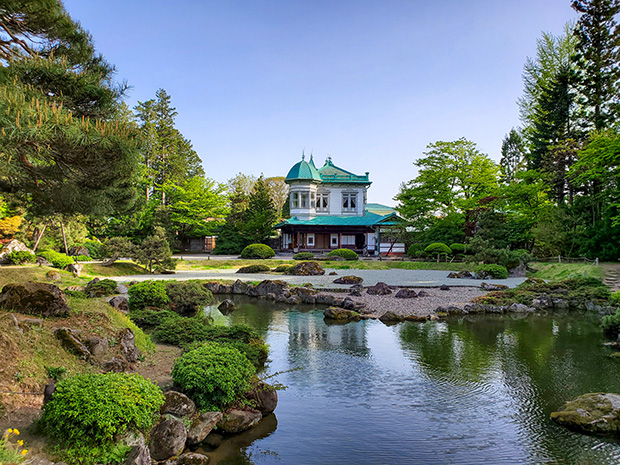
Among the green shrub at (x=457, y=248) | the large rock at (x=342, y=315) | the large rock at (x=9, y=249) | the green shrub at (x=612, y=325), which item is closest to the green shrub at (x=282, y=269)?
the large rock at (x=342, y=315)

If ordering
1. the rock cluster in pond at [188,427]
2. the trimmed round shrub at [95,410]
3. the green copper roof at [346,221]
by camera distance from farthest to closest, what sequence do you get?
the green copper roof at [346,221], the rock cluster in pond at [188,427], the trimmed round shrub at [95,410]

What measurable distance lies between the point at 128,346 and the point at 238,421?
2.77 metres

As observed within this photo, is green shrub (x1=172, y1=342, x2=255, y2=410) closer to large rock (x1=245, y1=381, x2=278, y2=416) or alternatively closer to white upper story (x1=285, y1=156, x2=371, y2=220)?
large rock (x1=245, y1=381, x2=278, y2=416)

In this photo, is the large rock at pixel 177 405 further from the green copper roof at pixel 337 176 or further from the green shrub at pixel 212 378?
the green copper roof at pixel 337 176

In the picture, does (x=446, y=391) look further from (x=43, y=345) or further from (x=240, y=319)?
(x=240, y=319)

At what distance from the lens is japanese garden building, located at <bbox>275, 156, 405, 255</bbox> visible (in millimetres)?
38344

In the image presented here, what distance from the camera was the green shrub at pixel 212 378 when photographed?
18.9ft

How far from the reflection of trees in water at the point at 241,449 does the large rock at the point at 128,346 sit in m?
2.67

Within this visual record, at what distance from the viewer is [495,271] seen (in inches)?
898

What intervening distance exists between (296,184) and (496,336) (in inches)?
1193

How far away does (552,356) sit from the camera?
9.46 metres

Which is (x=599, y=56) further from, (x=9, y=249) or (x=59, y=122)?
(x=9, y=249)

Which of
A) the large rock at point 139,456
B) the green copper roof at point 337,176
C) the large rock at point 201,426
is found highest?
the green copper roof at point 337,176

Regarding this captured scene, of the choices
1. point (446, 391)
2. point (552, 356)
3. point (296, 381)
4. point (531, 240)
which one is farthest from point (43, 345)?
point (531, 240)
